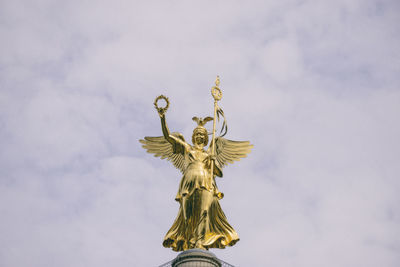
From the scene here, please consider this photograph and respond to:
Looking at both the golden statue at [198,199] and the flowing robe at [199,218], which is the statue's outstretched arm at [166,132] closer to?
the golden statue at [198,199]

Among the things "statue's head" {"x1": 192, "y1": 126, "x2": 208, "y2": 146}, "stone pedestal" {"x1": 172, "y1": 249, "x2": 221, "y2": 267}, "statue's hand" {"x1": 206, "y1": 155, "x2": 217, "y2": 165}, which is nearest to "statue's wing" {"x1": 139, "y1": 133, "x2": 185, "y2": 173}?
"statue's head" {"x1": 192, "y1": 126, "x2": 208, "y2": 146}

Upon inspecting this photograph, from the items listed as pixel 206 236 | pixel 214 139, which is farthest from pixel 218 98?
pixel 206 236

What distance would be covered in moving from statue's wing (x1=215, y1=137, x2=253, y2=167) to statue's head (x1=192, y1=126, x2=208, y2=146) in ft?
2.47

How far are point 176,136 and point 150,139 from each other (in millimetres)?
1524

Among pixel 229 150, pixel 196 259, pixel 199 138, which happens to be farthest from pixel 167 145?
pixel 196 259

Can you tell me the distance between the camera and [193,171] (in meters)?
24.6

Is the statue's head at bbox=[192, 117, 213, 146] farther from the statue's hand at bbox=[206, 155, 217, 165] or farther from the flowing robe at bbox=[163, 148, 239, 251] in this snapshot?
the flowing robe at bbox=[163, 148, 239, 251]

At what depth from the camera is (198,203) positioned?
24.3m

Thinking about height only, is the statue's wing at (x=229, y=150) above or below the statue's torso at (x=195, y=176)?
above

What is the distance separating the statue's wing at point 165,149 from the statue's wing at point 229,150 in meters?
1.35

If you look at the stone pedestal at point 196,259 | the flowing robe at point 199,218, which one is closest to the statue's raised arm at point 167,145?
the flowing robe at point 199,218

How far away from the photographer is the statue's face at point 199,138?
84.3ft

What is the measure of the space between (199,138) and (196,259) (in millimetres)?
4709

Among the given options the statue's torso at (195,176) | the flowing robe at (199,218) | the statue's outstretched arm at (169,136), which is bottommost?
the flowing robe at (199,218)
